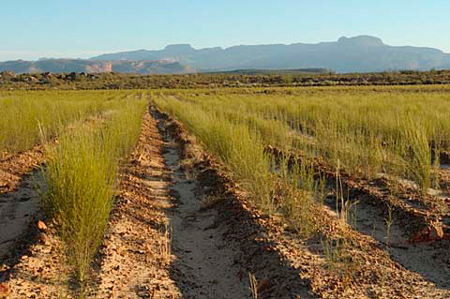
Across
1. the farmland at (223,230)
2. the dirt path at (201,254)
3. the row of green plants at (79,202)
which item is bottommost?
the dirt path at (201,254)

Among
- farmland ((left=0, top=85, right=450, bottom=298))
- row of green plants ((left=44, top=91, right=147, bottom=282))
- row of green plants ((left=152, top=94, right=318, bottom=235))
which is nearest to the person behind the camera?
farmland ((left=0, top=85, right=450, bottom=298))

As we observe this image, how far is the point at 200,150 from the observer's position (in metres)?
8.95

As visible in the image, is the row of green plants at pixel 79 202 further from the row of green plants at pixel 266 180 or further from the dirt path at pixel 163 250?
the row of green plants at pixel 266 180

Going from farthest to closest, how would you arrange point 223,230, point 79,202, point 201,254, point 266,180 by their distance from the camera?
point 266,180 → point 223,230 → point 201,254 → point 79,202

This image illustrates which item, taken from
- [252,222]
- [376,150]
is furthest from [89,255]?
[376,150]

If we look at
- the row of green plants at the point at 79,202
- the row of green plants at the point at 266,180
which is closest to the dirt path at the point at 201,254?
the row of green plants at the point at 266,180

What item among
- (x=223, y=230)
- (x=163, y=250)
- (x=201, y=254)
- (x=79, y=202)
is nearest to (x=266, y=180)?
(x=223, y=230)

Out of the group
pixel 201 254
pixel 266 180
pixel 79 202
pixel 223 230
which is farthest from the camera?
pixel 266 180

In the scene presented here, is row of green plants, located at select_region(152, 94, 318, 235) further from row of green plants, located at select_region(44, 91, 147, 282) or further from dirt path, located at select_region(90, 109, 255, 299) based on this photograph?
row of green plants, located at select_region(44, 91, 147, 282)

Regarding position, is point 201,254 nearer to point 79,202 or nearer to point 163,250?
point 163,250

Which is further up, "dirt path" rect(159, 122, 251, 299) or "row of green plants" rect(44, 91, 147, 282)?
"row of green plants" rect(44, 91, 147, 282)

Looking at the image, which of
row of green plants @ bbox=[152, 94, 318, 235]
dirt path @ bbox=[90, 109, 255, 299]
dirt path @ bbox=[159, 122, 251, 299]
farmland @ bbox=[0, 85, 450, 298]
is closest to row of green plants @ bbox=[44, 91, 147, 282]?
farmland @ bbox=[0, 85, 450, 298]

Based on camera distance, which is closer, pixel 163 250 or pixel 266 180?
pixel 163 250

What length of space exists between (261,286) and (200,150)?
5921mm
